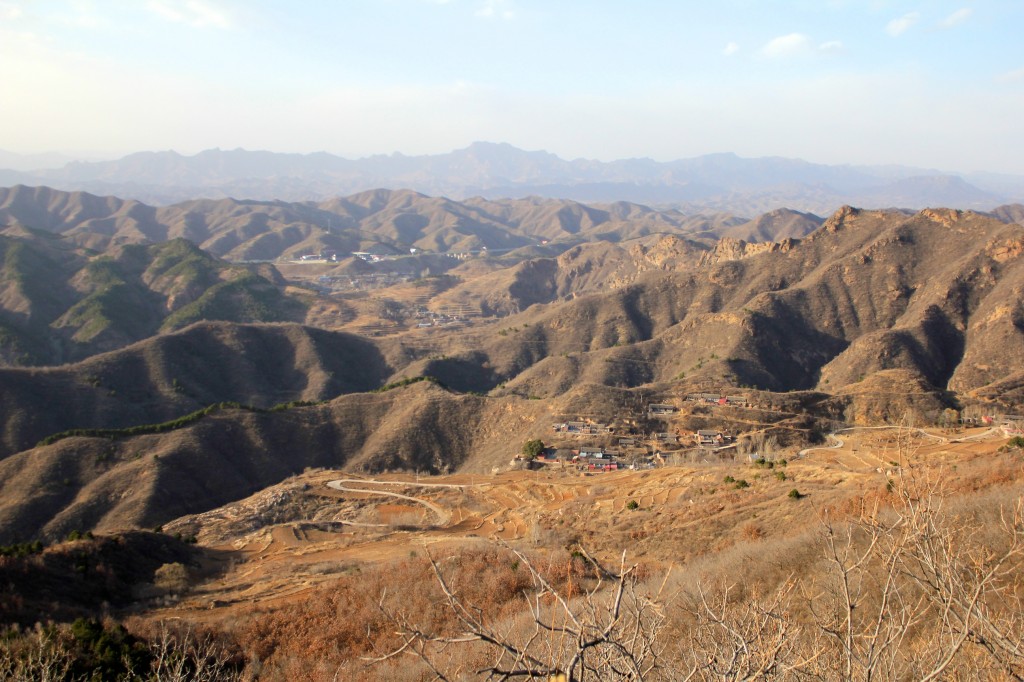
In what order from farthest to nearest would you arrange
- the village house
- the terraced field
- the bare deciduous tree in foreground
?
the village house → the terraced field → the bare deciduous tree in foreground

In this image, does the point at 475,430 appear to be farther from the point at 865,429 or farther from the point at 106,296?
the point at 106,296

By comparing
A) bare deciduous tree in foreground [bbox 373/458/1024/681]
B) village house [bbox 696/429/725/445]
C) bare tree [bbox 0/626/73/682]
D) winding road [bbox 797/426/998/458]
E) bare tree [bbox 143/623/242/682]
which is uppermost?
bare deciduous tree in foreground [bbox 373/458/1024/681]

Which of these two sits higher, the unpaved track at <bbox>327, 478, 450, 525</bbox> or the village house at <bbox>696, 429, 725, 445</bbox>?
the village house at <bbox>696, 429, 725, 445</bbox>

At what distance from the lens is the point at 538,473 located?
43.8 m

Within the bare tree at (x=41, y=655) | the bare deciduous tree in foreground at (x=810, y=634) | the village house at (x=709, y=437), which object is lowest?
the village house at (x=709, y=437)

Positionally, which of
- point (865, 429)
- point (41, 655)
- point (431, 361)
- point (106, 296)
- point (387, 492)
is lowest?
point (431, 361)

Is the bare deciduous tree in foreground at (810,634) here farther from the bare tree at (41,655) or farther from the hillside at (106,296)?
the hillside at (106,296)

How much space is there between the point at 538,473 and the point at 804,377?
147 ft

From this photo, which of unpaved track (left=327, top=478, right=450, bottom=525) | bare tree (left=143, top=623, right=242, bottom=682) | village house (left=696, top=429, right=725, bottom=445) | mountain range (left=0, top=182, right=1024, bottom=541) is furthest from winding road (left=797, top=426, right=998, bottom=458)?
bare tree (left=143, top=623, right=242, bottom=682)

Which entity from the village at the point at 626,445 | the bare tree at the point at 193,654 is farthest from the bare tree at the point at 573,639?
the village at the point at 626,445

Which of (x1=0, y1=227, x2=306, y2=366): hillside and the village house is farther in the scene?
(x1=0, y1=227, x2=306, y2=366): hillside

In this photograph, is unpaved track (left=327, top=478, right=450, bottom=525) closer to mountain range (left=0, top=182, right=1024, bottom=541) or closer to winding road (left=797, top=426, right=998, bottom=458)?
mountain range (left=0, top=182, right=1024, bottom=541)

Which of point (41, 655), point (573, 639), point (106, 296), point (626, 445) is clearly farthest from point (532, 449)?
point (106, 296)

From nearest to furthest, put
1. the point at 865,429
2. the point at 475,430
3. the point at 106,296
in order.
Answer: the point at 865,429
the point at 475,430
the point at 106,296
